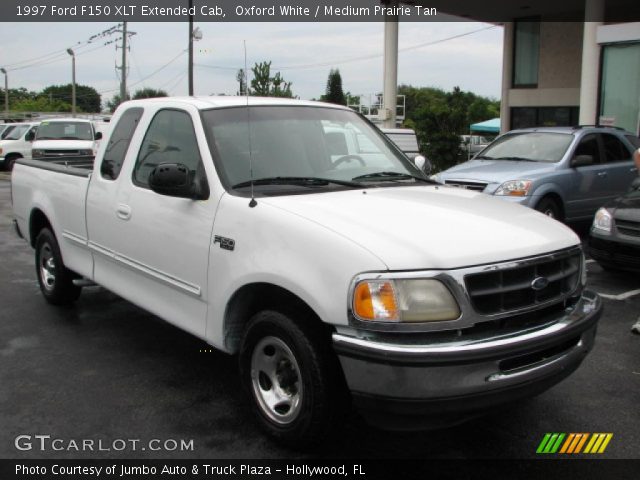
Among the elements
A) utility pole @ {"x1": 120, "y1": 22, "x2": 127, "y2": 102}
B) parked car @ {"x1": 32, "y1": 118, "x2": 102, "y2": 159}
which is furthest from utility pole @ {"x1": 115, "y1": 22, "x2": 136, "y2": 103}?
parked car @ {"x1": 32, "y1": 118, "x2": 102, "y2": 159}

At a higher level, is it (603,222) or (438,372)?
(603,222)

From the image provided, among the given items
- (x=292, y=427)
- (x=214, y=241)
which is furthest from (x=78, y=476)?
(x=214, y=241)

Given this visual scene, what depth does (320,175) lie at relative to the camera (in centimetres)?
407

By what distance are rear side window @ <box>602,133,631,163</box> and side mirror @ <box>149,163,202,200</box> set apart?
856 cm

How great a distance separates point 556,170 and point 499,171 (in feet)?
2.74

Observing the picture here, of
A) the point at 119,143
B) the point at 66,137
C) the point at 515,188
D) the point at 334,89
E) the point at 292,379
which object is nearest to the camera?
the point at 292,379

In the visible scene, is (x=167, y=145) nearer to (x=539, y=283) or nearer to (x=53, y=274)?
(x=53, y=274)

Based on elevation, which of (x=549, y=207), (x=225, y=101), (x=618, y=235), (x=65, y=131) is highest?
(x=65, y=131)

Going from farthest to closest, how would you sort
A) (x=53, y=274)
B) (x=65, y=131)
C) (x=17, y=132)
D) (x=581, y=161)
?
1. (x=17, y=132)
2. (x=65, y=131)
3. (x=581, y=161)
4. (x=53, y=274)

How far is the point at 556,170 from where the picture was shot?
9.38 metres

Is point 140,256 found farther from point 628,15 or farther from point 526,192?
point 628,15

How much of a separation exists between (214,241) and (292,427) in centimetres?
112

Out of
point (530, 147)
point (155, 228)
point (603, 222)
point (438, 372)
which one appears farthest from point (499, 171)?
point (438, 372)

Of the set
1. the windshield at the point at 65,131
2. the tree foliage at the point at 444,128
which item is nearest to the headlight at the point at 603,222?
the tree foliage at the point at 444,128
